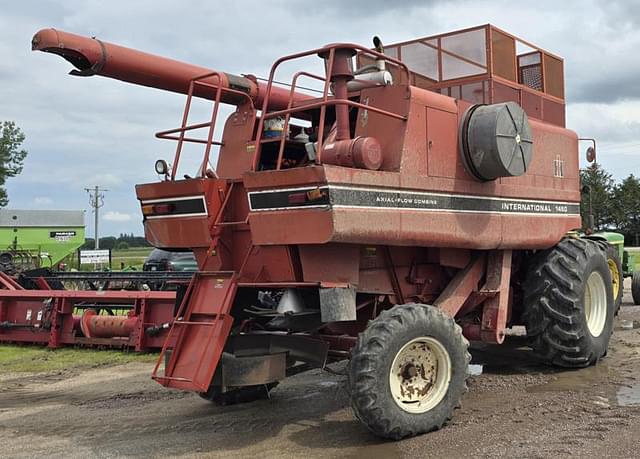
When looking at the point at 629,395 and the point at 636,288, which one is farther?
the point at 636,288

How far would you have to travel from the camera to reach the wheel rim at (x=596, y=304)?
779cm

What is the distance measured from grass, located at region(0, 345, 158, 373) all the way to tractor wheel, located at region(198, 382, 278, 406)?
2958 millimetres

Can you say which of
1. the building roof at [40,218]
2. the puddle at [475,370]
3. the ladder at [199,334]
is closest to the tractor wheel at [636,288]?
the puddle at [475,370]

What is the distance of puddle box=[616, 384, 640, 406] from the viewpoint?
6.00 m

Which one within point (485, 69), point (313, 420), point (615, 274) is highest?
point (485, 69)

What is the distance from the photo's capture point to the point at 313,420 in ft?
19.5

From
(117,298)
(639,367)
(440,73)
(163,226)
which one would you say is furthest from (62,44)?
(639,367)

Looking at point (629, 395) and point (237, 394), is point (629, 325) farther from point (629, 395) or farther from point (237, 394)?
point (237, 394)

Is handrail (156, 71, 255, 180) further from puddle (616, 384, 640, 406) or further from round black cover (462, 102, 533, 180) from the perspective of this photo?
puddle (616, 384, 640, 406)

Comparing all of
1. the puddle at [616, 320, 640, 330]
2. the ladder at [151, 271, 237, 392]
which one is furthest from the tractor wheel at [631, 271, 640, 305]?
the ladder at [151, 271, 237, 392]

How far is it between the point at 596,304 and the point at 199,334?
4801 mm

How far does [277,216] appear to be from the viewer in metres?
5.27

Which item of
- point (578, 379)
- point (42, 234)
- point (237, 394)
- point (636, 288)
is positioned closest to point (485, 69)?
point (578, 379)

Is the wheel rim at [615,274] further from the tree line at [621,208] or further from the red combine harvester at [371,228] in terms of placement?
the tree line at [621,208]
